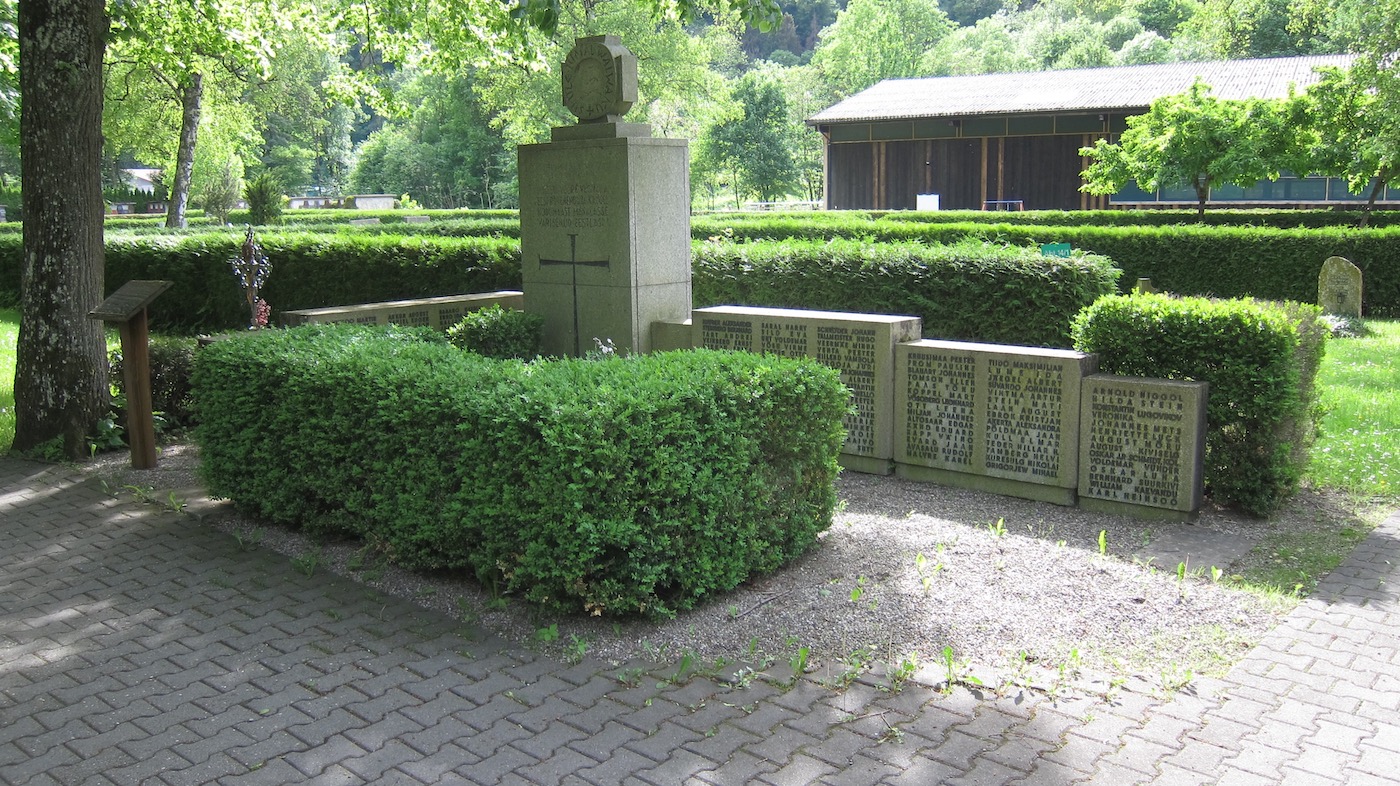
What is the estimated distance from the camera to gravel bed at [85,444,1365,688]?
4703 mm

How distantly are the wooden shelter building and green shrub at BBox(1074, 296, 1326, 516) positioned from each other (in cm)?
2896

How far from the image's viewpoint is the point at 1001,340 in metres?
9.26

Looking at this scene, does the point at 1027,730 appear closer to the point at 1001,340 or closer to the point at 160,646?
the point at 160,646

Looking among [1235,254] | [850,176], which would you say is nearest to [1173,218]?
[1235,254]

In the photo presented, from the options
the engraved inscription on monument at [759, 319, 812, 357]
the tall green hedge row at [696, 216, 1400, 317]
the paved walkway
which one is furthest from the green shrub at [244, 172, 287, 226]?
the paved walkway

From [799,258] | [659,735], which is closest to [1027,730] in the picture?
[659,735]

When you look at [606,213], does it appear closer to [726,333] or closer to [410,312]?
[726,333]

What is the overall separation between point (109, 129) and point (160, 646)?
105 ft

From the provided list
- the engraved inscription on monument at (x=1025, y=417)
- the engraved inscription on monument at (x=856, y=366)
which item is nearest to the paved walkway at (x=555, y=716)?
the engraved inscription on monument at (x=1025, y=417)

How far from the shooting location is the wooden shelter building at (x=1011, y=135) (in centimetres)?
3419

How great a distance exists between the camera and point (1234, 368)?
6.74m

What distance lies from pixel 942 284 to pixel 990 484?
2.44 meters

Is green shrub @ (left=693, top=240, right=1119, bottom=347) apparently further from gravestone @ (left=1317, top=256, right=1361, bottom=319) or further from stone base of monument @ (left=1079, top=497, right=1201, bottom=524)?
gravestone @ (left=1317, top=256, right=1361, bottom=319)

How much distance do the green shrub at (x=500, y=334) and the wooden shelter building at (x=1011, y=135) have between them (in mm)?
28946
